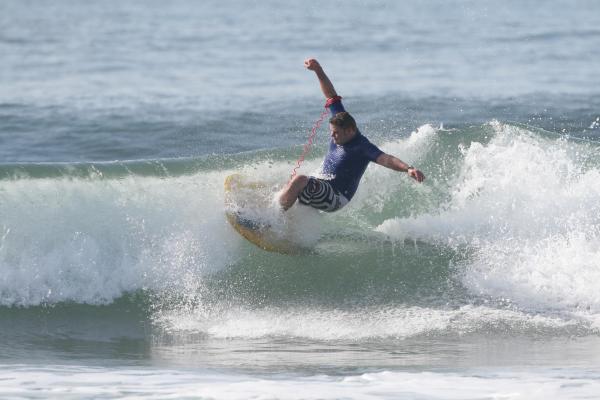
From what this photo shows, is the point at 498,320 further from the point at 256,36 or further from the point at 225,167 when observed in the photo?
the point at 256,36

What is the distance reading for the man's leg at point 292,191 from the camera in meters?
8.88

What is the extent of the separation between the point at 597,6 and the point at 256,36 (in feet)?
48.7

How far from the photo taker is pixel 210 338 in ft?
27.9

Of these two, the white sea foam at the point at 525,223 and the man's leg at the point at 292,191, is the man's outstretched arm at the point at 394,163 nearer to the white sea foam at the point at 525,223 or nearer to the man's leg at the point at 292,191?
the man's leg at the point at 292,191

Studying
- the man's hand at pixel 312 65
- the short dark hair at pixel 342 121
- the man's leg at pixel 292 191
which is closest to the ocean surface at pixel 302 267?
the man's leg at pixel 292 191

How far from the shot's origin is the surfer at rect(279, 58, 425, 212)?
884 cm

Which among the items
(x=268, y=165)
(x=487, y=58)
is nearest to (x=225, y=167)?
(x=268, y=165)

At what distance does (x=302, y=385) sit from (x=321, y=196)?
264 centimetres

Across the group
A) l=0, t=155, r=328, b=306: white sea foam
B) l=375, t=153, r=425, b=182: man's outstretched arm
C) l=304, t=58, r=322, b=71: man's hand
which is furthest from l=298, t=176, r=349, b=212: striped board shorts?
l=304, t=58, r=322, b=71: man's hand

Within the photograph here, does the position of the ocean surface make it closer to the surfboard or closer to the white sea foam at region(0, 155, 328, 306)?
the white sea foam at region(0, 155, 328, 306)

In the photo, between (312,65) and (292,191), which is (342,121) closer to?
(312,65)

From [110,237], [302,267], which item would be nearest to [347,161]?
[302,267]

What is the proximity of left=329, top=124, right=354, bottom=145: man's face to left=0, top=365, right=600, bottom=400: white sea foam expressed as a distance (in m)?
2.58

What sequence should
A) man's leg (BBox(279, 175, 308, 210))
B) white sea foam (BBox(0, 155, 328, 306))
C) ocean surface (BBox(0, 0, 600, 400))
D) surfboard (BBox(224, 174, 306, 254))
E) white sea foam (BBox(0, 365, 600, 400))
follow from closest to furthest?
white sea foam (BBox(0, 365, 600, 400))
ocean surface (BBox(0, 0, 600, 400))
man's leg (BBox(279, 175, 308, 210))
surfboard (BBox(224, 174, 306, 254))
white sea foam (BBox(0, 155, 328, 306))
